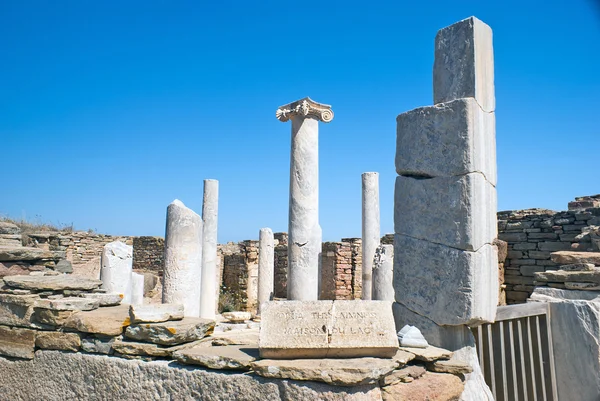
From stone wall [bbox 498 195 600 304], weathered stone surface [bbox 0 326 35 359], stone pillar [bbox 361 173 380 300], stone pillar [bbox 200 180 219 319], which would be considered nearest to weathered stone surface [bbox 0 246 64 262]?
weathered stone surface [bbox 0 326 35 359]

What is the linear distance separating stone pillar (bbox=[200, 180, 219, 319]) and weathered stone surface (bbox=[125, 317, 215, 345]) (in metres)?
7.02

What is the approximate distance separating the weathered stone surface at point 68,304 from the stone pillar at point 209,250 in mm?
6424

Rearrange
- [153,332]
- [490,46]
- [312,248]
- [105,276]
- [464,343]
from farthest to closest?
1. [105,276]
2. [312,248]
3. [490,46]
4. [464,343]
5. [153,332]

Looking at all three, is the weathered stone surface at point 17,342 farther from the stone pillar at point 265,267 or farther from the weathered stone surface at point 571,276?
the stone pillar at point 265,267

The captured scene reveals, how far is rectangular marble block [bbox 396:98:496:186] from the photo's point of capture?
424 cm

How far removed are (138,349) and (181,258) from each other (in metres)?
3.61

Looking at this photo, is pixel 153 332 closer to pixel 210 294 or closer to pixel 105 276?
pixel 105 276

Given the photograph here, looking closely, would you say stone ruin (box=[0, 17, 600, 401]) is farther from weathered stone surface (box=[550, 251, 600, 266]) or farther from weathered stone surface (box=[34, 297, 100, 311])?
weathered stone surface (box=[550, 251, 600, 266])

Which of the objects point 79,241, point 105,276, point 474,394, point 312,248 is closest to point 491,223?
point 474,394

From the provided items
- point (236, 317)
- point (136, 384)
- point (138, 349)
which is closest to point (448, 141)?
point (138, 349)

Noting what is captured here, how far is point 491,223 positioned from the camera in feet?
14.4

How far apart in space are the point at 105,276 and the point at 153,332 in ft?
21.7

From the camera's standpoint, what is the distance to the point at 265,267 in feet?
47.3

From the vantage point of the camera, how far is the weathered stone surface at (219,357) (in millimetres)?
3410
